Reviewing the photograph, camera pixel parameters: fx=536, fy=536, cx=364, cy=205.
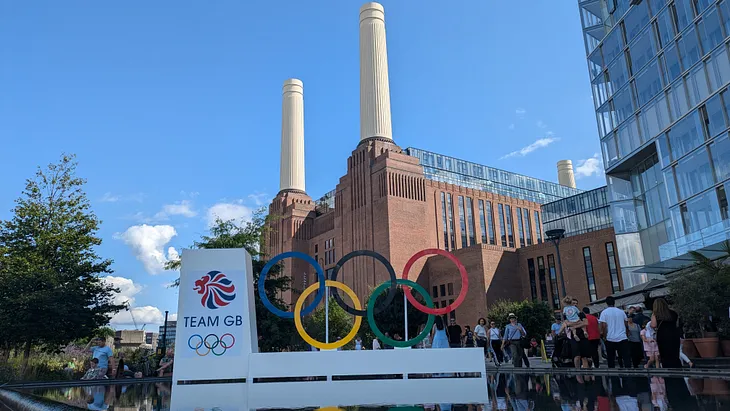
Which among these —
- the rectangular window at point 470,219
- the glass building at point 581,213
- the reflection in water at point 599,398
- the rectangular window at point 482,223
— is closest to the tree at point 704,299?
the reflection in water at point 599,398

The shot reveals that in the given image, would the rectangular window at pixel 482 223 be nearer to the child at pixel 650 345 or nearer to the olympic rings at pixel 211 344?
the child at pixel 650 345

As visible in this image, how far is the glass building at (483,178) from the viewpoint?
79.9 m

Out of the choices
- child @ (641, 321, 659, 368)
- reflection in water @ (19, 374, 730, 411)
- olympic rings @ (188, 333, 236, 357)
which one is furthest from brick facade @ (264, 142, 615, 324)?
reflection in water @ (19, 374, 730, 411)

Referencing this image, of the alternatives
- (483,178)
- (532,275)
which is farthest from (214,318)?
(483,178)

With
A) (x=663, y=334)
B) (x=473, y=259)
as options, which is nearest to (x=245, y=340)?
(x=663, y=334)

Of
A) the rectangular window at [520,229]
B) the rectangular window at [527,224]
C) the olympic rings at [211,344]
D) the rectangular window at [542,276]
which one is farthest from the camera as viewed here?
the rectangular window at [527,224]

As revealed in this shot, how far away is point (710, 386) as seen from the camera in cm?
768

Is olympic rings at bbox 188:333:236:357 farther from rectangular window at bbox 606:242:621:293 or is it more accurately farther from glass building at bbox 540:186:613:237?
glass building at bbox 540:186:613:237

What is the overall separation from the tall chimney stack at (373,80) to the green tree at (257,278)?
111 ft

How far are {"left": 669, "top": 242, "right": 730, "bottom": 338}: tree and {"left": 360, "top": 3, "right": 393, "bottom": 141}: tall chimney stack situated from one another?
5762cm

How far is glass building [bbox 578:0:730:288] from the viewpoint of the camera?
24406mm

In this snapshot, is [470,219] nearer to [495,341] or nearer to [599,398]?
[495,341]

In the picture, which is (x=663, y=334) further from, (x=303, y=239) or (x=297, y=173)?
(x=297, y=173)

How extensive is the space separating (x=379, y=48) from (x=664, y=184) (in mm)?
51487
